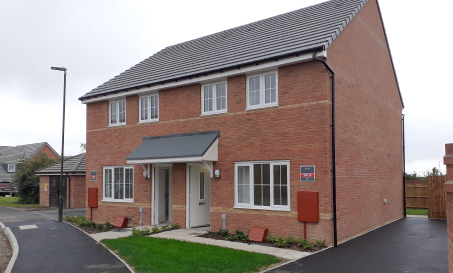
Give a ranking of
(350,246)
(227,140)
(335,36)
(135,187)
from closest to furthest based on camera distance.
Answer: (350,246) < (335,36) < (227,140) < (135,187)

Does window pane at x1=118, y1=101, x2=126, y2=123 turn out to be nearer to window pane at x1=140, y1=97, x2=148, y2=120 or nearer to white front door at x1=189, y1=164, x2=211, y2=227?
window pane at x1=140, y1=97, x2=148, y2=120

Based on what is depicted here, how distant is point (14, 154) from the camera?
59594mm

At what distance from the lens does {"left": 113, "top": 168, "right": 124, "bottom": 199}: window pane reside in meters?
16.8

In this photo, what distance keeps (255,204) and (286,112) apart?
2.99 metres

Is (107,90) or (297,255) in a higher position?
(107,90)

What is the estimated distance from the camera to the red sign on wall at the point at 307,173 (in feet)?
37.6

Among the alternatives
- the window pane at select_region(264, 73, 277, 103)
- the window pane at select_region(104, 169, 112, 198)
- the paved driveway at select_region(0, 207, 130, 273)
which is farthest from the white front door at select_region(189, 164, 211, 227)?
the window pane at select_region(104, 169, 112, 198)

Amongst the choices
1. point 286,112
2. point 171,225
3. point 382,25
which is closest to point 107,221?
point 171,225

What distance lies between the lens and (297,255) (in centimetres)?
1027

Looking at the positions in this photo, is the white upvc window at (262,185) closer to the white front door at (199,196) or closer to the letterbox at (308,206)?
the letterbox at (308,206)

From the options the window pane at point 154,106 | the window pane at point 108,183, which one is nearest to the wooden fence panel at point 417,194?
the window pane at point 154,106

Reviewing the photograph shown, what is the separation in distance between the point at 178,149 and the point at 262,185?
127 inches

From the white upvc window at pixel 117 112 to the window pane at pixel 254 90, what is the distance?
20.6 feet

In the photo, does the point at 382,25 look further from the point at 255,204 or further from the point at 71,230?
the point at 71,230
